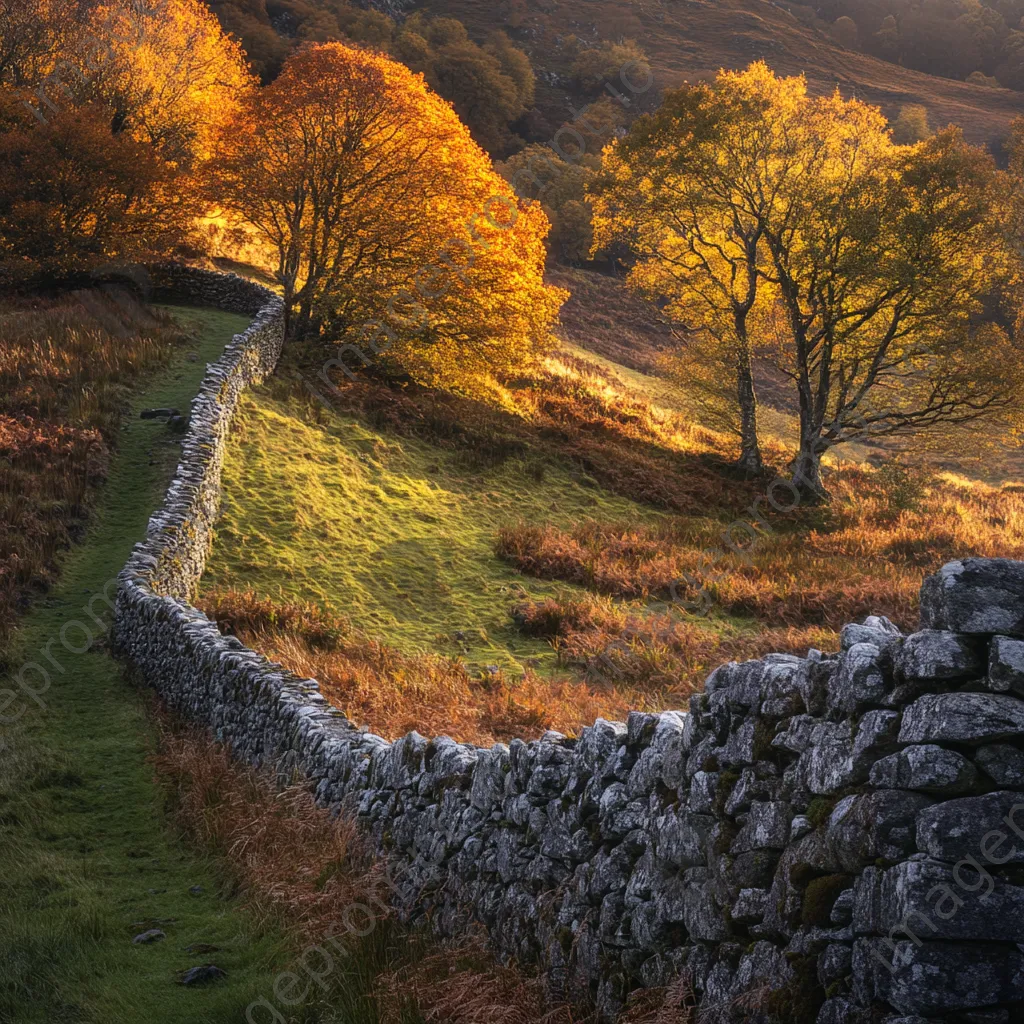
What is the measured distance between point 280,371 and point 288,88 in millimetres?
8425

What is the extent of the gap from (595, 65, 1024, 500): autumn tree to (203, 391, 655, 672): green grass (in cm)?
907

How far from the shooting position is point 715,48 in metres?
133

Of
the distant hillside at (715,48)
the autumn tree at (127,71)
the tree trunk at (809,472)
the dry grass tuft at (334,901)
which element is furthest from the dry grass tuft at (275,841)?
the distant hillside at (715,48)

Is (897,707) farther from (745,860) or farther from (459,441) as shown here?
(459,441)

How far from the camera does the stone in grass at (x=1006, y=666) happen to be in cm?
290

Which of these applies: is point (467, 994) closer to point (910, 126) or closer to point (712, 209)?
point (712, 209)

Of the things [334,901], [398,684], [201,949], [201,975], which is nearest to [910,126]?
[398,684]

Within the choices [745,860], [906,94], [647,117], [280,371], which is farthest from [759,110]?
[906,94]

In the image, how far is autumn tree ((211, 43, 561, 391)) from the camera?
2608 centimetres

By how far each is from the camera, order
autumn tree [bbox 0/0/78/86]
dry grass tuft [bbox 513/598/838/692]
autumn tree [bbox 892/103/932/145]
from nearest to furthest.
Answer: dry grass tuft [bbox 513/598/838/692] → autumn tree [bbox 0/0/78/86] → autumn tree [bbox 892/103/932/145]

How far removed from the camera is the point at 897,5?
147m

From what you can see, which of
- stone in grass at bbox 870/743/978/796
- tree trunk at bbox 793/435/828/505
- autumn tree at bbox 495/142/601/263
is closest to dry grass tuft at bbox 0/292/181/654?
stone in grass at bbox 870/743/978/796

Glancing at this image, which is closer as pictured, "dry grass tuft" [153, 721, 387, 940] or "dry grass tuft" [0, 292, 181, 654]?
"dry grass tuft" [153, 721, 387, 940]

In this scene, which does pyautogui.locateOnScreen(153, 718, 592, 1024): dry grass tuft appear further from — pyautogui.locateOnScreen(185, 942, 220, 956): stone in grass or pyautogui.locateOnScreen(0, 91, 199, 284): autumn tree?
pyautogui.locateOnScreen(0, 91, 199, 284): autumn tree
